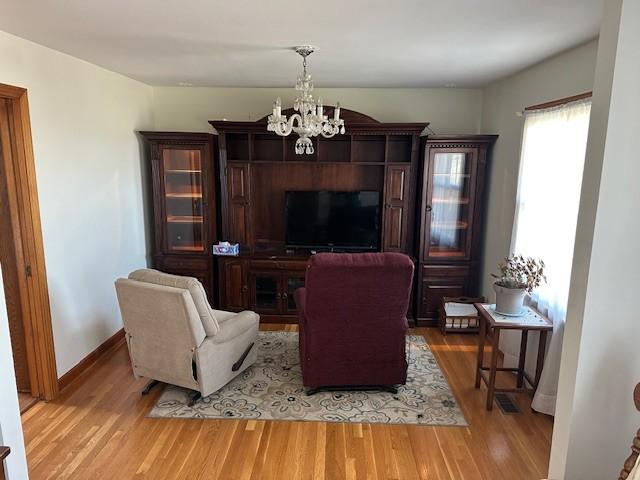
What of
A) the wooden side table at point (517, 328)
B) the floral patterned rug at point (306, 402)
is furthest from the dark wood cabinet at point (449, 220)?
the wooden side table at point (517, 328)

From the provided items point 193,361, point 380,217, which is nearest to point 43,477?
point 193,361

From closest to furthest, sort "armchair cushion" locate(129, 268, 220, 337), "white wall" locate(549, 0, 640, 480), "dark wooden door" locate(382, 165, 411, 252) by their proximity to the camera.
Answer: "white wall" locate(549, 0, 640, 480) < "armchair cushion" locate(129, 268, 220, 337) < "dark wooden door" locate(382, 165, 411, 252)

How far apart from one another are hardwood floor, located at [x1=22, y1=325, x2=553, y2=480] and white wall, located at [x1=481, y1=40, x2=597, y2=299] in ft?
5.56

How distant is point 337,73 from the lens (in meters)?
3.95

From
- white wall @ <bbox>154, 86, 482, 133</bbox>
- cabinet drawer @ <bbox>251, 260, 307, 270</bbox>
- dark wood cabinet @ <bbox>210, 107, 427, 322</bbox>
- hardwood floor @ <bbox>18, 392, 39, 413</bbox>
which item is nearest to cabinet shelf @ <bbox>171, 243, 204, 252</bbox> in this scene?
dark wood cabinet @ <bbox>210, 107, 427, 322</bbox>

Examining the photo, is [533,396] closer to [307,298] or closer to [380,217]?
[307,298]

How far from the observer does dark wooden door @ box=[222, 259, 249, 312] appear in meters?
4.73

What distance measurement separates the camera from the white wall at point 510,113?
9.77ft

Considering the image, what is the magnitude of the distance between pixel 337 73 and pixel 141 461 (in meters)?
3.48

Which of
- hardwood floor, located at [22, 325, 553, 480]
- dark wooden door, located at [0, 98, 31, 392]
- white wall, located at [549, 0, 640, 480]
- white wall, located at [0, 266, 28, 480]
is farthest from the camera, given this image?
dark wooden door, located at [0, 98, 31, 392]

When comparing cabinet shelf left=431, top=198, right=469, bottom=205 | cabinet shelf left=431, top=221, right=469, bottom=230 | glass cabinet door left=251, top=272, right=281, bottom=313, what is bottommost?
glass cabinet door left=251, top=272, right=281, bottom=313

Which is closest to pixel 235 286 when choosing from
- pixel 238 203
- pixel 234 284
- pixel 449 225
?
pixel 234 284

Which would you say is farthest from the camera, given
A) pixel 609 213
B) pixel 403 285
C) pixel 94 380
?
pixel 94 380

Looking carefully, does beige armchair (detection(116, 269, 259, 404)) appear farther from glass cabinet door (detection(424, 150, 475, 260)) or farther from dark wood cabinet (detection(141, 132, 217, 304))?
glass cabinet door (detection(424, 150, 475, 260))
